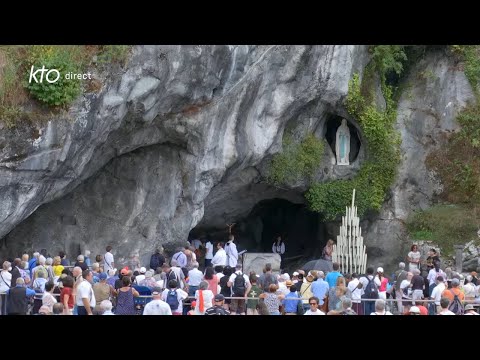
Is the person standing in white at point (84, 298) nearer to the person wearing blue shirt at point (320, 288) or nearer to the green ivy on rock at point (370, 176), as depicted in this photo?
the person wearing blue shirt at point (320, 288)

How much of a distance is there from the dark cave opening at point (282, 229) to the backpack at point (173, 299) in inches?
663

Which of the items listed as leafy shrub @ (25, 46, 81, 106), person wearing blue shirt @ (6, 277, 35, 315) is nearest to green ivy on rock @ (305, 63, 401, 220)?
leafy shrub @ (25, 46, 81, 106)

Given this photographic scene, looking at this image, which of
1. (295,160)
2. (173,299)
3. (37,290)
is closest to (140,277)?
(37,290)

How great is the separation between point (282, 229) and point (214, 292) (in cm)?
1670

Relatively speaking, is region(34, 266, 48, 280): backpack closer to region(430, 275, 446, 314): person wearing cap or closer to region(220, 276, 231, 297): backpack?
region(220, 276, 231, 297): backpack

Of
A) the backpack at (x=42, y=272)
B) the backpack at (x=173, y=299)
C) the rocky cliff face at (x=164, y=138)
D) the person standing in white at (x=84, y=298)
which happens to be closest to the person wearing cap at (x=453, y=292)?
the backpack at (x=173, y=299)

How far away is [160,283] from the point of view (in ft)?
70.5

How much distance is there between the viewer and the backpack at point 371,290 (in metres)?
21.6

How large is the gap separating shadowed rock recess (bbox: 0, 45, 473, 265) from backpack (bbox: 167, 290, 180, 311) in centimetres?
685

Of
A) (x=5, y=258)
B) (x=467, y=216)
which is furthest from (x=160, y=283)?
(x=467, y=216)

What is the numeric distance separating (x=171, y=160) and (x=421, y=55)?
908 centimetres

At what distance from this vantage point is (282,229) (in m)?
38.1

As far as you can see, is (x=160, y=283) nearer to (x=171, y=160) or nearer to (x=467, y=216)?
(x=171, y=160)

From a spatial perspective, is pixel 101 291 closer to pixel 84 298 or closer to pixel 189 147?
pixel 84 298
